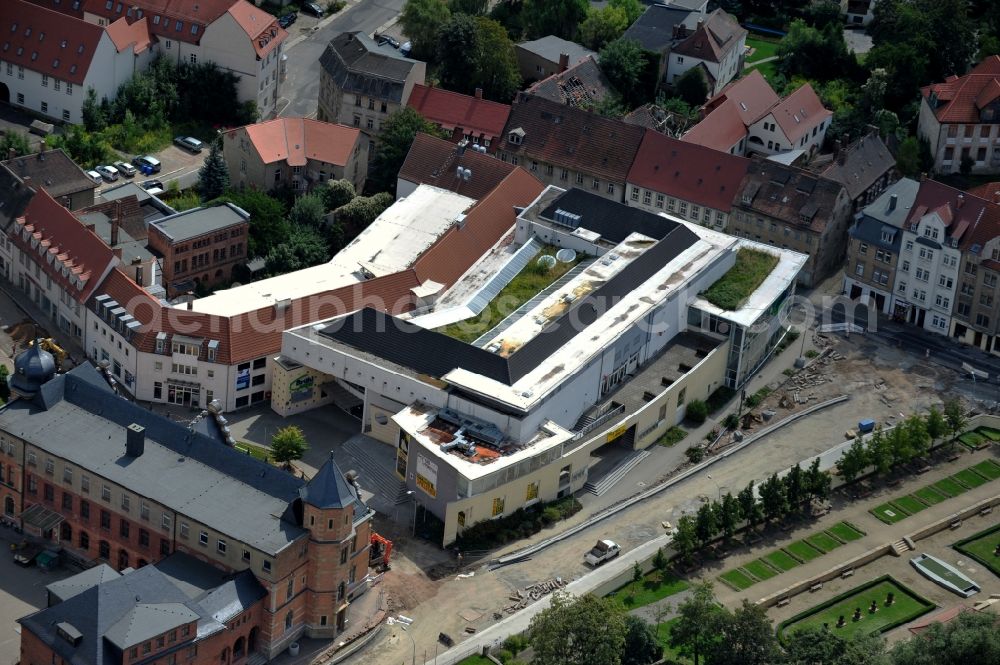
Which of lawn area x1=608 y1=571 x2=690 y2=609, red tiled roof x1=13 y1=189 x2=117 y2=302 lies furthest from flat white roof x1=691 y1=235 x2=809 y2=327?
red tiled roof x1=13 y1=189 x2=117 y2=302

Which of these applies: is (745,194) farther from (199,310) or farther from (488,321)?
(199,310)

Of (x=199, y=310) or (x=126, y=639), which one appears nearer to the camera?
(x=126, y=639)

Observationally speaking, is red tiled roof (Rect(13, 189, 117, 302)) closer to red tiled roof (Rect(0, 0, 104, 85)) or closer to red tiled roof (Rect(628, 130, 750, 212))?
red tiled roof (Rect(0, 0, 104, 85))

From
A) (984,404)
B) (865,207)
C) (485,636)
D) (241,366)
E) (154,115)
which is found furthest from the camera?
(154,115)

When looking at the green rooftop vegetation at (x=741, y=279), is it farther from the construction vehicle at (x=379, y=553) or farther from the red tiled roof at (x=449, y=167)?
the construction vehicle at (x=379, y=553)

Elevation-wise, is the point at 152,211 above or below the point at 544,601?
above

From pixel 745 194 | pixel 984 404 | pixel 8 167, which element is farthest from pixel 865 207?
pixel 8 167

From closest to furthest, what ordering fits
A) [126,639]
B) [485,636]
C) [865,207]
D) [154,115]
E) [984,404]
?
[126,639], [485,636], [984,404], [865,207], [154,115]

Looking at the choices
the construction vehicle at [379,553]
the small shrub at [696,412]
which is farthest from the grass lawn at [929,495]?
the construction vehicle at [379,553]
